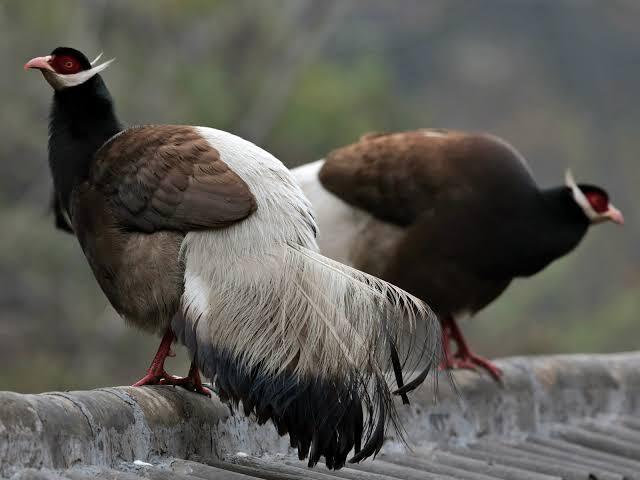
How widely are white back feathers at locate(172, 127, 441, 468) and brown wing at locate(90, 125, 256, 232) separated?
0.16 ft

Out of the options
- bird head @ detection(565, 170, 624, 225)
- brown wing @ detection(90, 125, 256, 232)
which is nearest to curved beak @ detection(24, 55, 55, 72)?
brown wing @ detection(90, 125, 256, 232)

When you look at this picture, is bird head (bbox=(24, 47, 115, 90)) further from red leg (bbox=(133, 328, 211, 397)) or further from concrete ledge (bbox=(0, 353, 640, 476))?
concrete ledge (bbox=(0, 353, 640, 476))

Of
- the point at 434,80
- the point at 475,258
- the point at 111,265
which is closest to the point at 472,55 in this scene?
the point at 434,80

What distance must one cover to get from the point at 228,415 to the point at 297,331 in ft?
1.40

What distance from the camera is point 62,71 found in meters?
3.81

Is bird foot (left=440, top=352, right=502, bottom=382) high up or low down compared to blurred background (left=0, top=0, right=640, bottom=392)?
up

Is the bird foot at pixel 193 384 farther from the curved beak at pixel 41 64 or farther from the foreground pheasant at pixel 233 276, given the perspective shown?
the curved beak at pixel 41 64

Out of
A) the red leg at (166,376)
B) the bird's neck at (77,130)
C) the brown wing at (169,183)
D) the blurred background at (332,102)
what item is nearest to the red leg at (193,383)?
the red leg at (166,376)

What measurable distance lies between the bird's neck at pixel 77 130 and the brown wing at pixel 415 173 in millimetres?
1541

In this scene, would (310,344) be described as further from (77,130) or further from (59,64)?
(59,64)

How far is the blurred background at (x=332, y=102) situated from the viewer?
12523mm

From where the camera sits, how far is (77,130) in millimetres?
3756

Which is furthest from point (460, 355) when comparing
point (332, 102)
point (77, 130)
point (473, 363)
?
point (332, 102)

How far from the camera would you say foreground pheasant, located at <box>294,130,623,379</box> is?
5113 mm
